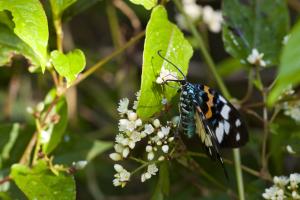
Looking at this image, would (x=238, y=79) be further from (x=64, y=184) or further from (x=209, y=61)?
(x=64, y=184)

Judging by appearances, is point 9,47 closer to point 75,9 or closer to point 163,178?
point 75,9

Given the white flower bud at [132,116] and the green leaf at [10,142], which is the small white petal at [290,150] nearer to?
the white flower bud at [132,116]

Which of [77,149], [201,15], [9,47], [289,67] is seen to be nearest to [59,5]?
[9,47]

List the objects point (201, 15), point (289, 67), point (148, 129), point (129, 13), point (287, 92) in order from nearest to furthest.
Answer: point (289, 67)
point (148, 129)
point (287, 92)
point (201, 15)
point (129, 13)

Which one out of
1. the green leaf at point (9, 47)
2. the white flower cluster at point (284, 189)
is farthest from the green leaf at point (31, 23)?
the white flower cluster at point (284, 189)

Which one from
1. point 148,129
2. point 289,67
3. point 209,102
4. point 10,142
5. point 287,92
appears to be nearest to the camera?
point 289,67

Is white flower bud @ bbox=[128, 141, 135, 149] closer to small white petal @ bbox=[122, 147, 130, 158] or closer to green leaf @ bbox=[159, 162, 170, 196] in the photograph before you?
small white petal @ bbox=[122, 147, 130, 158]
